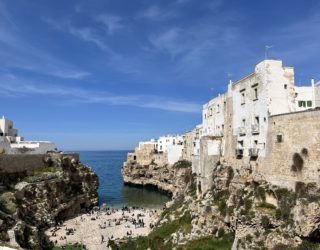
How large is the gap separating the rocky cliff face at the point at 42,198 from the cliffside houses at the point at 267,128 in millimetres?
19598

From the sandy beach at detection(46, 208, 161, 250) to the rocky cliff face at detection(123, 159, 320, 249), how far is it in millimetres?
8795

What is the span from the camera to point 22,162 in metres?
56.0

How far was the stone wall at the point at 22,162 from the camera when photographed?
5256 centimetres

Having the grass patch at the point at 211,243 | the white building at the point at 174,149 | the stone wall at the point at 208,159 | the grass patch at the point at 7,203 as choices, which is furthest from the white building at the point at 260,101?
the white building at the point at 174,149

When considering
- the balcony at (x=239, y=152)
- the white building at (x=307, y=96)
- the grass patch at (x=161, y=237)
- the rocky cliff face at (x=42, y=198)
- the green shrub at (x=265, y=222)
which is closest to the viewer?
the green shrub at (x=265, y=222)

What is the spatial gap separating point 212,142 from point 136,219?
20.7 meters

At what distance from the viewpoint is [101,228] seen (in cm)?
5044

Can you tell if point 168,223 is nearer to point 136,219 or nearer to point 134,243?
point 134,243

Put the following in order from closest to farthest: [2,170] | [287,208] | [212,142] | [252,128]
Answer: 1. [287,208]
2. [252,128]
3. [212,142]
4. [2,170]

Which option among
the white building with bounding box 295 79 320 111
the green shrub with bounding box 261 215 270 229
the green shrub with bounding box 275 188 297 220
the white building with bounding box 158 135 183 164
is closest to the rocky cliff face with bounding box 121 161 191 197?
the white building with bounding box 158 135 183 164

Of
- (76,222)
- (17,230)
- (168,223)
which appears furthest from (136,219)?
(17,230)

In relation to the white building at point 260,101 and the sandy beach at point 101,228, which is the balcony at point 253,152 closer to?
the white building at point 260,101

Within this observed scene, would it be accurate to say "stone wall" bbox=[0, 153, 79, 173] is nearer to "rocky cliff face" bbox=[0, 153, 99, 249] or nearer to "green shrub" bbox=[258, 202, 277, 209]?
"rocky cliff face" bbox=[0, 153, 99, 249]

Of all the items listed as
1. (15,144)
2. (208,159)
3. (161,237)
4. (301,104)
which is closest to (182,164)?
(15,144)
